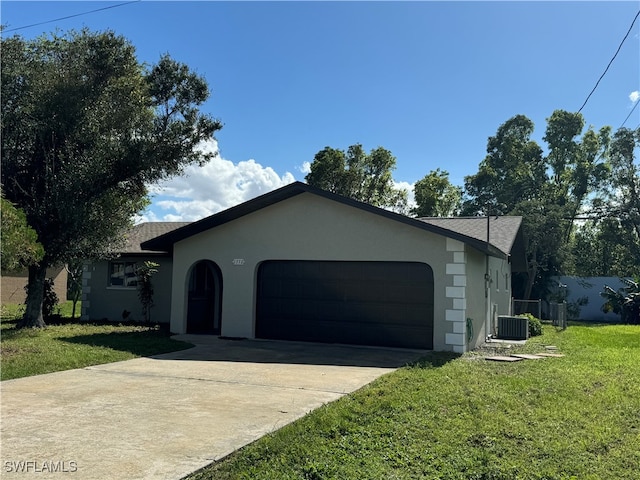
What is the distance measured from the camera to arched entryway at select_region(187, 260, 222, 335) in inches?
642

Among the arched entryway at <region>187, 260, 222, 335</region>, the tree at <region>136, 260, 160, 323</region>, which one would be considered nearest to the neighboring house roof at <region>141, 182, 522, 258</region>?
the arched entryway at <region>187, 260, 222, 335</region>

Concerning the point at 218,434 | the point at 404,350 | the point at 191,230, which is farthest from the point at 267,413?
the point at 191,230

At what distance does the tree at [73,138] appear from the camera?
13.5m

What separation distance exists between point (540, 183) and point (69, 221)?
3082 centimetres

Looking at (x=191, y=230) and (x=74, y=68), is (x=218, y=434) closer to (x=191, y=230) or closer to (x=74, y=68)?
(x=191, y=230)

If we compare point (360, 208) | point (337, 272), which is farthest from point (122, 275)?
point (360, 208)

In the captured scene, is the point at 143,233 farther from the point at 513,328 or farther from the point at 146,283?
the point at 513,328

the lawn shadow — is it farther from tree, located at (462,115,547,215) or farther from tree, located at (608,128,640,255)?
tree, located at (608,128,640,255)

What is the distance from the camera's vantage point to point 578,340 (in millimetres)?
15594

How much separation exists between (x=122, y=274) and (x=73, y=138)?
6.48 meters

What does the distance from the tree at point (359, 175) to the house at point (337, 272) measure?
2133 centimetres

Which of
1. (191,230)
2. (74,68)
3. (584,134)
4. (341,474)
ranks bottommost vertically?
(341,474)

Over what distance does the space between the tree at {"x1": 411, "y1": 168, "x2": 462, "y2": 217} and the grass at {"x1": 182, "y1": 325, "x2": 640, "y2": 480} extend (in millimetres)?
29930

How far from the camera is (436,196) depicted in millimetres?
38625
